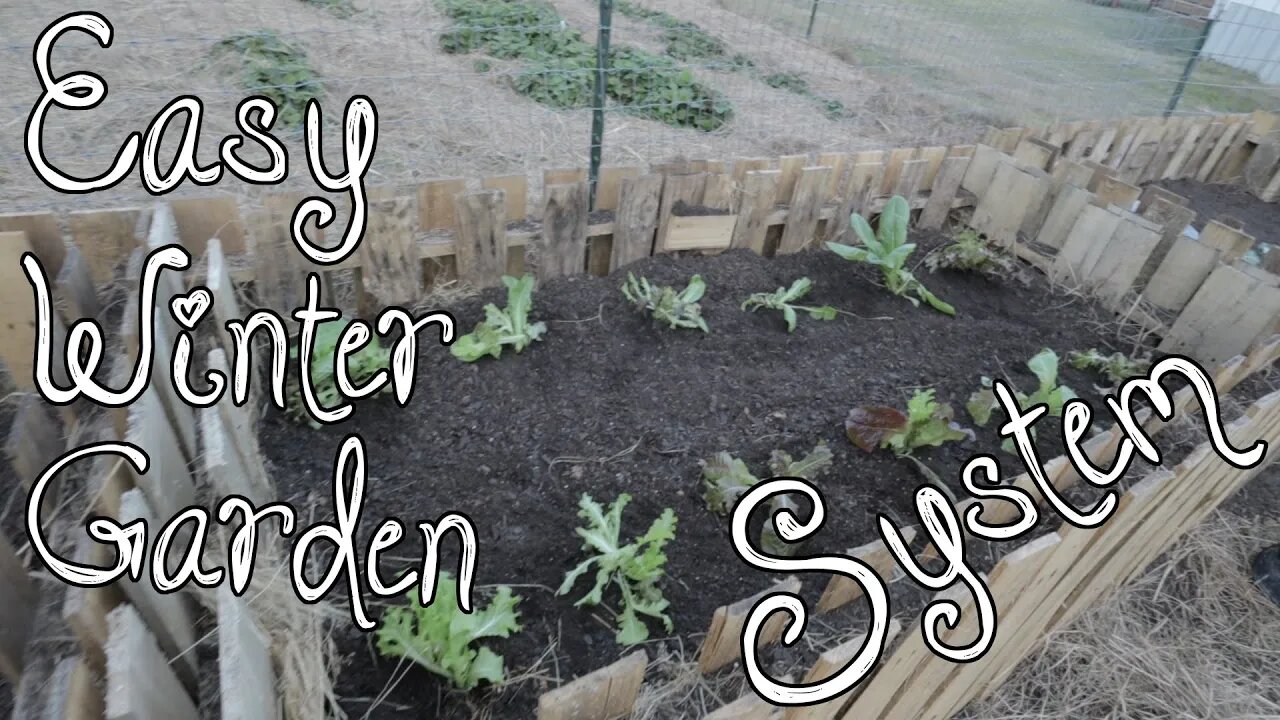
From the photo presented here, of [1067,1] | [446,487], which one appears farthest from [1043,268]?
[1067,1]

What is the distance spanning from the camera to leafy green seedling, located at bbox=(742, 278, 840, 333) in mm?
3211

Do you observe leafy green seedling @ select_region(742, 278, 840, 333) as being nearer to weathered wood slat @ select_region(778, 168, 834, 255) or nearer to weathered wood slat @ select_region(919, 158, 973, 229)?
weathered wood slat @ select_region(778, 168, 834, 255)

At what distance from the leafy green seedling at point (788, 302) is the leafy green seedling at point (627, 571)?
4.49ft

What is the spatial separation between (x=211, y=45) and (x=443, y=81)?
1.73m

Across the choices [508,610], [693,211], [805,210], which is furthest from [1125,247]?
[508,610]

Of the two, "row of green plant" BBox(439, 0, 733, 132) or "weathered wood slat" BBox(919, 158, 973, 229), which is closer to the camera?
"weathered wood slat" BBox(919, 158, 973, 229)

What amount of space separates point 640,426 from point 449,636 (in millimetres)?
1051

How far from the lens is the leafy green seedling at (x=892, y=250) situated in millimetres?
3369

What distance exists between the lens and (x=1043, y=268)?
12.6 feet

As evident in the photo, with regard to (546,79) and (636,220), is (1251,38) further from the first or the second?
(636,220)

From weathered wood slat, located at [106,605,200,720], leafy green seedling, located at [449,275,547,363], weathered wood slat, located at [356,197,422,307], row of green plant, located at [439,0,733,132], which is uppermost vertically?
weathered wood slat, located at [106,605,200,720]

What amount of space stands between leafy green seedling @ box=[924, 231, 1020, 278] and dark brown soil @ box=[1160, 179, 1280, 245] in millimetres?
2609

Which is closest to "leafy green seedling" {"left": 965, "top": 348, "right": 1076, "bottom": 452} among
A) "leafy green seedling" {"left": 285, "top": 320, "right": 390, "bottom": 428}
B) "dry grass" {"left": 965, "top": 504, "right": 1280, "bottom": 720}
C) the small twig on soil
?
"dry grass" {"left": 965, "top": 504, "right": 1280, "bottom": 720}

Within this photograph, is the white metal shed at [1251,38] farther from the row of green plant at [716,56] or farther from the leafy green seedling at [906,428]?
the leafy green seedling at [906,428]
